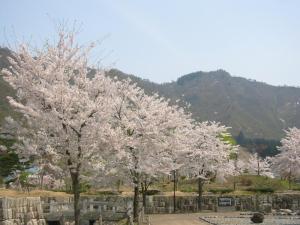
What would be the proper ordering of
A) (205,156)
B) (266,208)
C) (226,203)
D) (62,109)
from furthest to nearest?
(205,156), (266,208), (226,203), (62,109)

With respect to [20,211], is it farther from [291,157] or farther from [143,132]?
[291,157]

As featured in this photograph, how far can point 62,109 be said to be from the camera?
19734mm

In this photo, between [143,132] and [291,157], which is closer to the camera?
[143,132]

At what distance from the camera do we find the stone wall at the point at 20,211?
1834 centimetres

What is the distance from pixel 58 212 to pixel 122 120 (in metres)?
6.75

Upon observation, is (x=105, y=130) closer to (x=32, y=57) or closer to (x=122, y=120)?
(x=32, y=57)

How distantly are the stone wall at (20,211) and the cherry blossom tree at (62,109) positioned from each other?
6.99ft

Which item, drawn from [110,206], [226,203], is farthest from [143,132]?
[226,203]

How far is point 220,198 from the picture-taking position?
43719mm

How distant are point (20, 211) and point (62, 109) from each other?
15.6ft

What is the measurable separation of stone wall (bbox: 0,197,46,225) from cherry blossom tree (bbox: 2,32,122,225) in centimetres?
213

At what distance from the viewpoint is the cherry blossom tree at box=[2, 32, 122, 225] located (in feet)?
63.9

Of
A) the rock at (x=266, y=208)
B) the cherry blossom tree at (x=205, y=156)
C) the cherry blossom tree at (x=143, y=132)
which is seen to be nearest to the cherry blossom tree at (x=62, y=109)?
the cherry blossom tree at (x=143, y=132)

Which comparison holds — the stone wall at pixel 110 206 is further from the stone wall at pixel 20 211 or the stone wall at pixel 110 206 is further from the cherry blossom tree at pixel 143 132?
the cherry blossom tree at pixel 143 132
